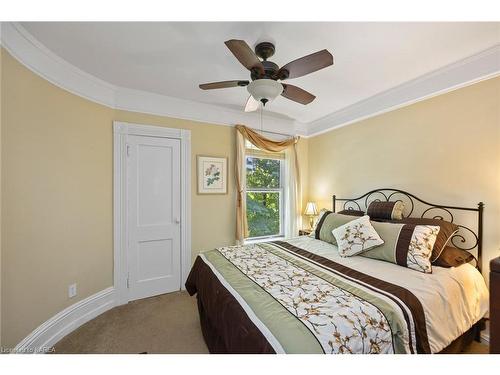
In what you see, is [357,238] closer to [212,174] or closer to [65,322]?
[212,174]

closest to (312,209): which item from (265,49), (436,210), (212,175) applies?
(436,210)

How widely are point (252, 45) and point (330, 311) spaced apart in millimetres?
1873

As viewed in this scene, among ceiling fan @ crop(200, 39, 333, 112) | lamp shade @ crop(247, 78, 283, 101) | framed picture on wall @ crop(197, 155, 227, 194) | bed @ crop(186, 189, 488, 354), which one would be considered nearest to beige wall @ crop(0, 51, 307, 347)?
framed picture on wall @ crop(197, 155, 227, 194)

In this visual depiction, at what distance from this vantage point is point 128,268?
2535 mm

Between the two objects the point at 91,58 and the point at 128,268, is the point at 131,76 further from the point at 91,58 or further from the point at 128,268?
the point at 128,268

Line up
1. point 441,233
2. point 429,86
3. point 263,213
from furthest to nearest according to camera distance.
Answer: point 263,213, point 429,86, point 441,233

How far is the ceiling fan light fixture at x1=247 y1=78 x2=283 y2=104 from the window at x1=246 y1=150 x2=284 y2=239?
68.9 inches

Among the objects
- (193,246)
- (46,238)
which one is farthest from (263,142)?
(46,238)

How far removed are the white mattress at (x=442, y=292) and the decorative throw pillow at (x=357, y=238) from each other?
0.10m

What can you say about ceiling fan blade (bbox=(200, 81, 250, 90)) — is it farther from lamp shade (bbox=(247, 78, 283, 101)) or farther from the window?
the window

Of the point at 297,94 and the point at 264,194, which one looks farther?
the point at 264,194

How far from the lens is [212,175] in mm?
3002

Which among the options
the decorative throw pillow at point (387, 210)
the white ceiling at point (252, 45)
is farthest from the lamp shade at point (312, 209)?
the white ceiling at point (252, 45)

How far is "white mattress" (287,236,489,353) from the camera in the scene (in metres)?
1.30
